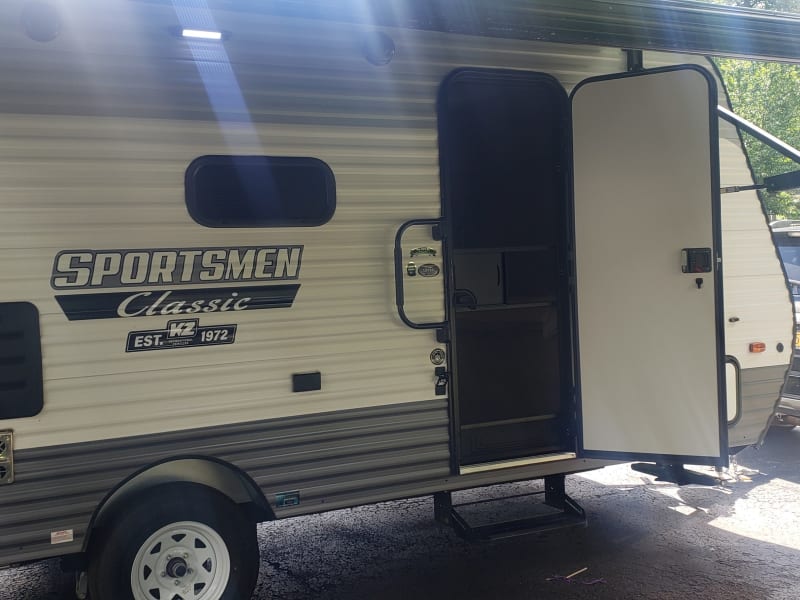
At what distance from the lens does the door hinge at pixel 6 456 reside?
288cm

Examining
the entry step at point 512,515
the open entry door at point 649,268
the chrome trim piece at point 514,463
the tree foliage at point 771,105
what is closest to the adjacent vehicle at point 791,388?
the open entry door at point 649,268

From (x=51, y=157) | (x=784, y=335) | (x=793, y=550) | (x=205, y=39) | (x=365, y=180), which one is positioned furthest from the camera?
(x=784, y=335)

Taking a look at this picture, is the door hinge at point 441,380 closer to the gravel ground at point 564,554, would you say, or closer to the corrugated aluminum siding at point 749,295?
the gravel ground at point 564,554

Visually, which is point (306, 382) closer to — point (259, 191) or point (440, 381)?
point (440, 381)

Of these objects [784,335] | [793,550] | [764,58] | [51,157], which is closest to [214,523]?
[51,157]

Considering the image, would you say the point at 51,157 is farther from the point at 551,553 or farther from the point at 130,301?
the point at 551,553

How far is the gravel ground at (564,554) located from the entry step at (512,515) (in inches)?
9.0

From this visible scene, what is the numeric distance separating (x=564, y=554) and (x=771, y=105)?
37.8 ft

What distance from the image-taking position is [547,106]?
4.15 metres

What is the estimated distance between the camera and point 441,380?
12.0 ft

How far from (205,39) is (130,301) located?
121cm

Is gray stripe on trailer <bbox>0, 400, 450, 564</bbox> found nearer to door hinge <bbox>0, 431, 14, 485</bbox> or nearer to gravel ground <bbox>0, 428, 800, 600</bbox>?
door hinge <bbox>0, 431, 14, 485</bbox>

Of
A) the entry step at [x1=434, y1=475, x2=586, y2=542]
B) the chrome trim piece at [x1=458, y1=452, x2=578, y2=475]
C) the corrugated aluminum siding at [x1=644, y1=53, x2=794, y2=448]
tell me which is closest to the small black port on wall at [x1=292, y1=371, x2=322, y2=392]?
the chrome trim piece at [x1=458, y1=452, x2=578, y2=475]

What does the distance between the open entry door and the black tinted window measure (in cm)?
151
